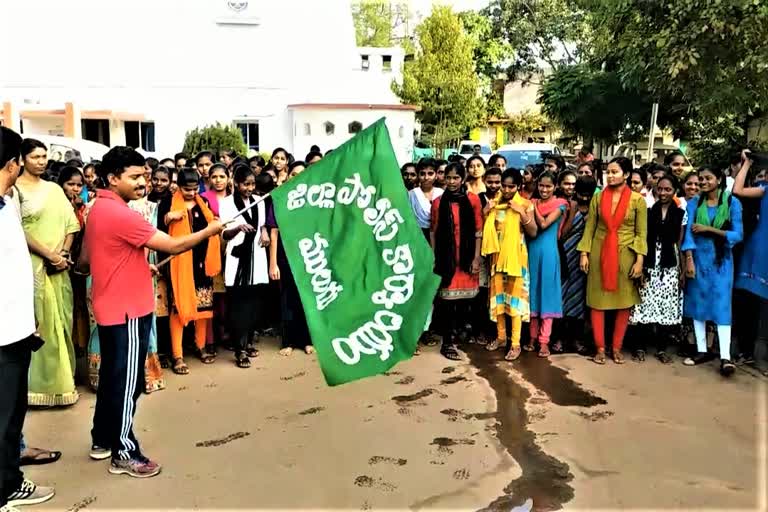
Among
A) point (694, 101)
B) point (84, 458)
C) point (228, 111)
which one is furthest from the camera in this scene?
point (228, 111)

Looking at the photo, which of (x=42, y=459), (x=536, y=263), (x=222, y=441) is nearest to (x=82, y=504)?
(x=42, y=459)

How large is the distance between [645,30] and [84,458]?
6209mm

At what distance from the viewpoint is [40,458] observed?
3.76 metres

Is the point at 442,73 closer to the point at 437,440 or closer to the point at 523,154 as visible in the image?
the point at 523,154

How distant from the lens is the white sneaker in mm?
3312

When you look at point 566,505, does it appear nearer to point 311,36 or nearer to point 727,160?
point 727,160

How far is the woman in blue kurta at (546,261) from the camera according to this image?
220 inches

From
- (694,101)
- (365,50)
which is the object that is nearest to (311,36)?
(365,50)

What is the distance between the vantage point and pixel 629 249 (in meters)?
5.46

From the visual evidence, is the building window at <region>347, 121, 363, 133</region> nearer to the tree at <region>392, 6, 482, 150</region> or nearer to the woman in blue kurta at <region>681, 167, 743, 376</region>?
the tree at <region>392, 6, 482, 150</region>

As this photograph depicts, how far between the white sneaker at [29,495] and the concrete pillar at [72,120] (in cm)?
1768

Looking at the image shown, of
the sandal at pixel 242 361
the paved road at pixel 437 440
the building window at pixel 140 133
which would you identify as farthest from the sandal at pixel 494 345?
the building window at pixel 140 133

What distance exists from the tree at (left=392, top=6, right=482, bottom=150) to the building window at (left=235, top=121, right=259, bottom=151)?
5.45 m

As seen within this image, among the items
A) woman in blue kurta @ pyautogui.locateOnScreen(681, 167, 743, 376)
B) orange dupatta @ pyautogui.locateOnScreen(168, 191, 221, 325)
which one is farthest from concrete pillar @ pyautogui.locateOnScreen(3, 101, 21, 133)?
woman in blue kurta @ pyautogui.locateOnScreen(681, 167, 743, 376)
